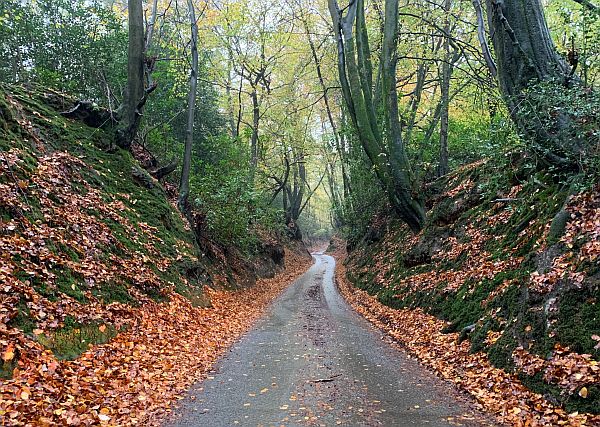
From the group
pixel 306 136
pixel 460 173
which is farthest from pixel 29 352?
pixel 306 136

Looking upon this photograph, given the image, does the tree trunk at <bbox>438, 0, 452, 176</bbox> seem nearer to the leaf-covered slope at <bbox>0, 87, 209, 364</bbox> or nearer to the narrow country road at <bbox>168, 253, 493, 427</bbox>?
the narrow country road at <bbox>168, 253, 493, 427</bbox>

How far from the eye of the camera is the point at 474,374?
6.09m

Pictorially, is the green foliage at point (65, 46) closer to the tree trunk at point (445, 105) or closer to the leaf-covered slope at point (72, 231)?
the leaf-covered slope at point (72, 231)

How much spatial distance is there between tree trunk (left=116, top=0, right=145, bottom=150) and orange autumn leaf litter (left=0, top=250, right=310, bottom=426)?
6239mm

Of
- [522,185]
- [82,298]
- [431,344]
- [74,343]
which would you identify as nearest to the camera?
[74,343]

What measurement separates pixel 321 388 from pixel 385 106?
34.3 ft

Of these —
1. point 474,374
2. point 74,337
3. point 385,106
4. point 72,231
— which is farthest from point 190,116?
point 474,374

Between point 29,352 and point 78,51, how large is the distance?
43.7ft

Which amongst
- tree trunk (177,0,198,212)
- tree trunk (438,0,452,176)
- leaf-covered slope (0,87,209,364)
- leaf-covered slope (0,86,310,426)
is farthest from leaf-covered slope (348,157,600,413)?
tree trunk (177,0,198,212)

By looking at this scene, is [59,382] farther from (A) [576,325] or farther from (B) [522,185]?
(B) [522,185]

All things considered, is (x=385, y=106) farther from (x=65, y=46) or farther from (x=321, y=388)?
(x=65, y=46)

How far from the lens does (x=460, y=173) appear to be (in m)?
14.3

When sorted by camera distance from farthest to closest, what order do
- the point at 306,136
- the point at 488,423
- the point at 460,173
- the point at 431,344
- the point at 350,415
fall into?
the point at 306,136 → the point at 460,173 → the point at 431,344 → the point at 350,415 → the point at 488,423

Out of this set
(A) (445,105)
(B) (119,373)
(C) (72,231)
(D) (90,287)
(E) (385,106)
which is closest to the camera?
(B) (119,373)
